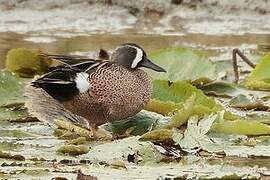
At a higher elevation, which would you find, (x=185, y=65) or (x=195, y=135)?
(x=195, y=135)

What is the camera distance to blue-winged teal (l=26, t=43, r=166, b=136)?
5.26 m

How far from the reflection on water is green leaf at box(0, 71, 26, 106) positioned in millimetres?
3050

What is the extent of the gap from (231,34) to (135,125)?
18.9 ft

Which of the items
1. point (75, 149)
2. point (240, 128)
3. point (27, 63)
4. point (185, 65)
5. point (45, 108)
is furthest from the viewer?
point (27, 63)

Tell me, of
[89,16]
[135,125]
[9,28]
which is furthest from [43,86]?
[89,16]

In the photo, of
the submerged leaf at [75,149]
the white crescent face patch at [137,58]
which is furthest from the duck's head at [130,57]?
the submerged leaf at [75,149]

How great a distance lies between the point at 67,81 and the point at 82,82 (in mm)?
98

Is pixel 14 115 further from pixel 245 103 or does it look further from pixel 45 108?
pixel 245 103

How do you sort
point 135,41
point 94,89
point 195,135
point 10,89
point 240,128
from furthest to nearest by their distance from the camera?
point 135,41 < point 10,89 < point 94,89 < point 240,128 < point 195,135

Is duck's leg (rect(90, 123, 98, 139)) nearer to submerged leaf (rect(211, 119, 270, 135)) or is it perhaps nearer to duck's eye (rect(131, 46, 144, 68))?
duck's eye (rect(131, 46, 144, 68))

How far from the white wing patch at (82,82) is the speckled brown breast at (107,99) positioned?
2 centimetres

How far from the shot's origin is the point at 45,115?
549 cm

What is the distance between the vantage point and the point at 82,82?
17.4 ft

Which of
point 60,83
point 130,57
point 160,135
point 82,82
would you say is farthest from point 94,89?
point 160,135
